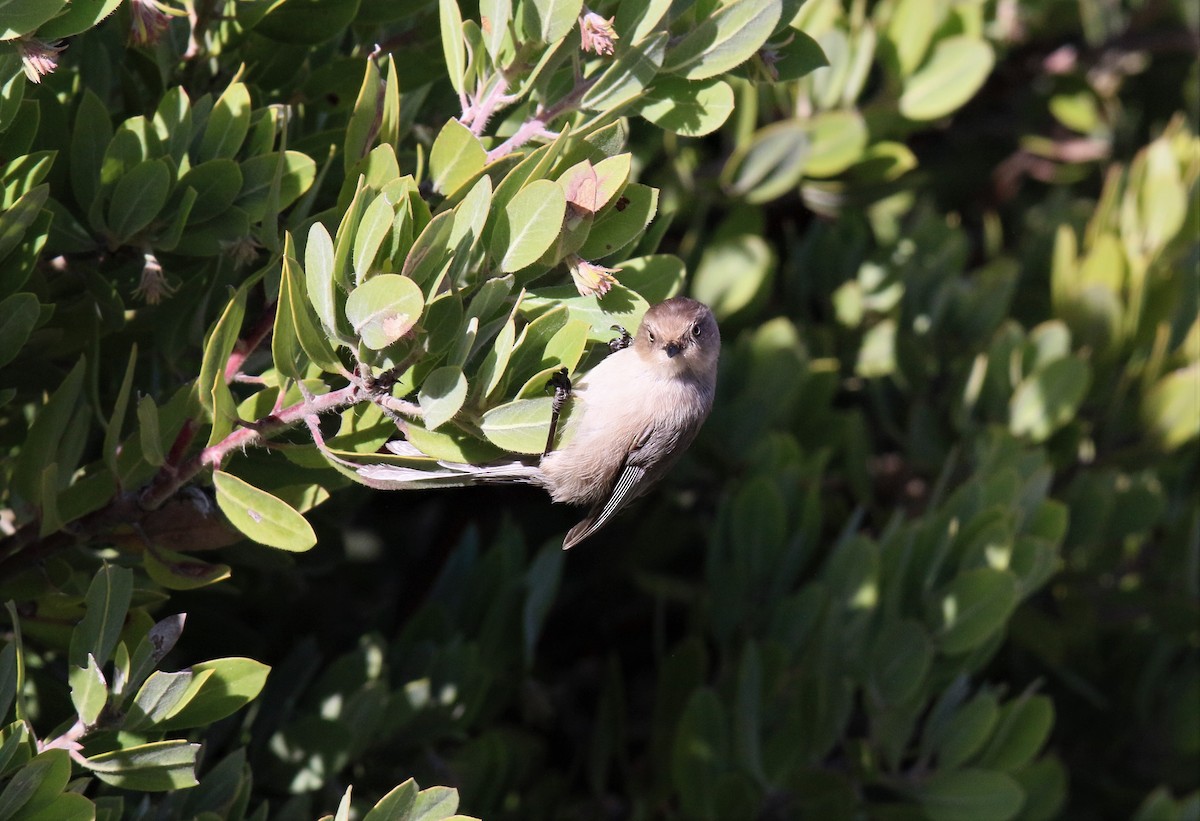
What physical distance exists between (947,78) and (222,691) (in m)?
3.15

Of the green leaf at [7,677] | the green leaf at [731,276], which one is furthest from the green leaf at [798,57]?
the green leaf at [7,677]

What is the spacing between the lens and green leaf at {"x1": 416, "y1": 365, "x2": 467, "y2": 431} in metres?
1.92

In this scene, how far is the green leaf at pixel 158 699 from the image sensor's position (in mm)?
2088

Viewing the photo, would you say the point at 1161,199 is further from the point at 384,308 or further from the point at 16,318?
the point at 16,318

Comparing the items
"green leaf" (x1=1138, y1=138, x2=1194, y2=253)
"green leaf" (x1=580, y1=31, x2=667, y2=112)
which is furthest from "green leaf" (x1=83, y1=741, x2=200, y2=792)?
"green leaf" (x1=1138, y1=138, x2=1194, y2=253)

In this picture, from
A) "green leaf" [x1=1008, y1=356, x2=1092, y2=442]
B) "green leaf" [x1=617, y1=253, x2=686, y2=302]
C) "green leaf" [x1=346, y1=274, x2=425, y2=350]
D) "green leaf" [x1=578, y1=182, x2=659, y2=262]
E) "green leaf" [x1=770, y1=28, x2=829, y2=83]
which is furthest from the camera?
"green leaf" [x1=1008, y1=356, x2=1092, y2=442]

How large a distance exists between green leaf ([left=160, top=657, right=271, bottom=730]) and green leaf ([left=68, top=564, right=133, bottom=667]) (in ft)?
0.54

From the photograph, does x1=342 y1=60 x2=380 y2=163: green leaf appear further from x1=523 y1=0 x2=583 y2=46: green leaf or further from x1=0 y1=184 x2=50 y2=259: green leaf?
x1=0 y1=184 x2=50 y2=259: green leaf

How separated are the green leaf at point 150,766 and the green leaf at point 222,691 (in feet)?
0.30

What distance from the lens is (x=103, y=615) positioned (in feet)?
6.92

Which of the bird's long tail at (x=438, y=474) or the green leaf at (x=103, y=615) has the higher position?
the bird's long tail at (x=438, y=474)

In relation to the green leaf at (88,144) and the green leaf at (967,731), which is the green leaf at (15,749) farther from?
the green leaf at (967,731)

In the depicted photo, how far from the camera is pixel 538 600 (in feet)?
11.9

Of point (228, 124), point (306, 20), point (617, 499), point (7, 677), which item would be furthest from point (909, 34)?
point (7, 677)
